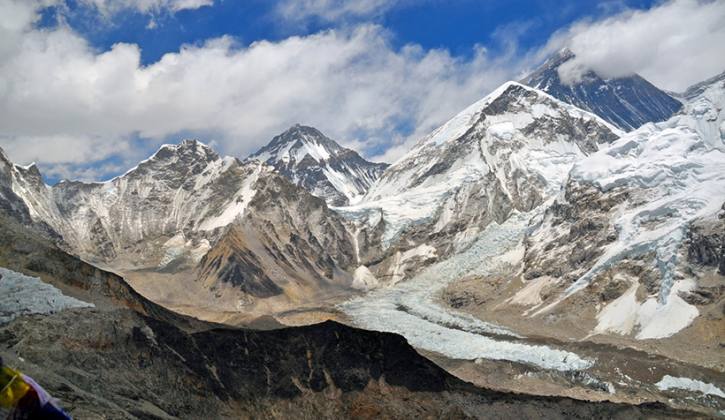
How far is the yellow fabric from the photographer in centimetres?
844

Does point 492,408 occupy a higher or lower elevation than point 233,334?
lower

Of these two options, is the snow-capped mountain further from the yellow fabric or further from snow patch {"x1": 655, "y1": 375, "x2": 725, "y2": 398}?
the yellow fabric

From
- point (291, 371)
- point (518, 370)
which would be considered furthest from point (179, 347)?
point (518, 370)

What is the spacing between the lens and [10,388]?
28.0 ft

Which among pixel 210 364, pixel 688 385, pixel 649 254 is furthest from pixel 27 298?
pixel 649 254

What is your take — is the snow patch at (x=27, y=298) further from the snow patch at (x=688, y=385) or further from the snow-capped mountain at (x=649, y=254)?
the snow-capped mountain at (x=649, y=254)

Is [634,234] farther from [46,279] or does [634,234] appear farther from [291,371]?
[46,279]

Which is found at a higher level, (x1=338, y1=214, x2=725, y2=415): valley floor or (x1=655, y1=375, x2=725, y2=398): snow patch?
(x1=338, y1=214, x2=725, y2=415): valley floor

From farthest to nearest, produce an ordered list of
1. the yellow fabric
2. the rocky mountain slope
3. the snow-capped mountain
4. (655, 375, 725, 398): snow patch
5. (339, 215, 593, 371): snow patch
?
1. the snow-capped mountain
2. (339, 215, 593, 371): snow patch
3. (655, 375, 725, 398): snow patch
4. the rocky mountain slope
5. the yellow fabric

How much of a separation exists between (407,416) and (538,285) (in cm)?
13397

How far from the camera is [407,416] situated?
62.2 meters

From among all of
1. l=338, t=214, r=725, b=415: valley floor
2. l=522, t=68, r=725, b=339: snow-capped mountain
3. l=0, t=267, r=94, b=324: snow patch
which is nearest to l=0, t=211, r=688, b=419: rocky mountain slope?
l=0, t=267, r=94, b=324: snow patch

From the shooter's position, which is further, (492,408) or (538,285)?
(538,285)

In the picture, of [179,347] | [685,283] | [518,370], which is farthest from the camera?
[685,283]
